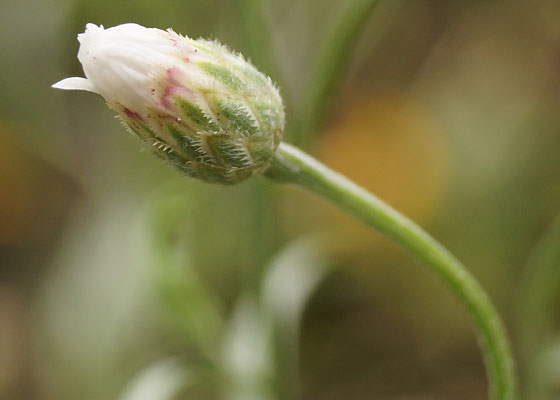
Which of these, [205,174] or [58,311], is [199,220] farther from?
[205,174]

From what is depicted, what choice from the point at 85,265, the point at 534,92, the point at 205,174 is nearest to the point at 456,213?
the point at 534,92

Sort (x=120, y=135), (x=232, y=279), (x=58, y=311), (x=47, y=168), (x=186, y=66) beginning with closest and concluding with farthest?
(x=186, y=66) < (x=58, y=311) < (x=232, y=279) < (x=120, y=135) < (x=47, y=168)

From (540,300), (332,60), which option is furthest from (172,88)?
(540,300)

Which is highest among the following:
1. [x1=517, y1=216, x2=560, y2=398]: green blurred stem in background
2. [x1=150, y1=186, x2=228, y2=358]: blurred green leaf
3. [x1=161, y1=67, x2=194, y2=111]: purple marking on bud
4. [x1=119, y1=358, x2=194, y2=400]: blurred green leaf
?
[x1=161, y1=67, x2=194, y2=111]: purple marking on bud

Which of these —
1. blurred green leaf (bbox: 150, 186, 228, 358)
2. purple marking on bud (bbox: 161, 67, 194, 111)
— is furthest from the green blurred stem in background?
purple marking on bud (bbox: 161, 67, 194, 111)

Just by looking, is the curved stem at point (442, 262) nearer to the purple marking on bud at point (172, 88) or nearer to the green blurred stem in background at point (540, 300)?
the purple marking on bud at point (172, 88)

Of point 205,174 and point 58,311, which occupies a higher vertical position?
point 205,174

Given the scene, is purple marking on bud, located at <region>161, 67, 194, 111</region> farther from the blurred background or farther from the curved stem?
the blurred background
